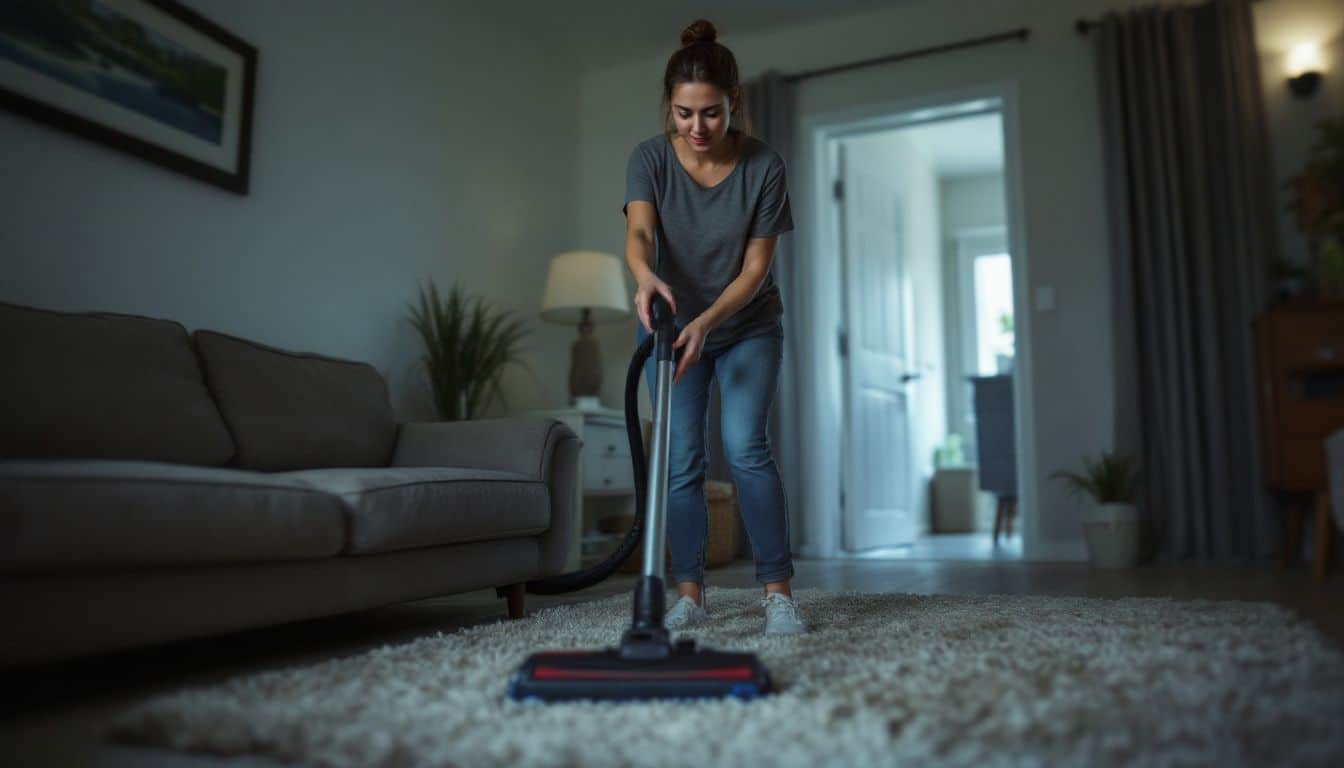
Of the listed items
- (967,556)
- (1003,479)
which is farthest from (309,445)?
(1003,479)

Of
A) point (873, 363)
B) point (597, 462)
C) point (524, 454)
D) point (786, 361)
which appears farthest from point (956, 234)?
point (524, 454)

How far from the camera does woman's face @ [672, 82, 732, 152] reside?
174 centimetres

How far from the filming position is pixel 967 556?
430 centimetres

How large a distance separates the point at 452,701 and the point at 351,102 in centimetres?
276

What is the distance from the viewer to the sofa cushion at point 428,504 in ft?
5.74

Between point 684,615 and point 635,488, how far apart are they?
390 mm

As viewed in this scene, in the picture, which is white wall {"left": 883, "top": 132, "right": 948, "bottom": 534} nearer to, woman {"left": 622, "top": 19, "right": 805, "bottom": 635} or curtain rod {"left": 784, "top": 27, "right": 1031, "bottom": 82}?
curtain rod {"left": 784, "top": 27, "right": 1031, "bottom": 82}

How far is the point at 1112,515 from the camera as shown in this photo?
3506mm

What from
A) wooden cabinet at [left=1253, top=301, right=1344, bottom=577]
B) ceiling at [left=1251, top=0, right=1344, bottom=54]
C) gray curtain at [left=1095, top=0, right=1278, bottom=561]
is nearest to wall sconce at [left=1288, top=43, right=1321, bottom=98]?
ceiling at [left=1251, top=0, right=1344, bottom=54]

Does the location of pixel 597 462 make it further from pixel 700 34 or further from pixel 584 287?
pixel 700 34

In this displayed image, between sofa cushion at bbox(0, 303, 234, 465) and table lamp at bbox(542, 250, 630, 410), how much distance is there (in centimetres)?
196

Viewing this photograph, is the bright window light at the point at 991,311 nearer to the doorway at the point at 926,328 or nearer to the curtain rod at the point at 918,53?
the doorway at the point at 926,328

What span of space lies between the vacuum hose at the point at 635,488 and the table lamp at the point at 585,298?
154 cm

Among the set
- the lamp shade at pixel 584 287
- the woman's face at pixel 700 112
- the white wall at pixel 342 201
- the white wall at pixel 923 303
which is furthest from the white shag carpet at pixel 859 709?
the white wall at pixel 923 303
